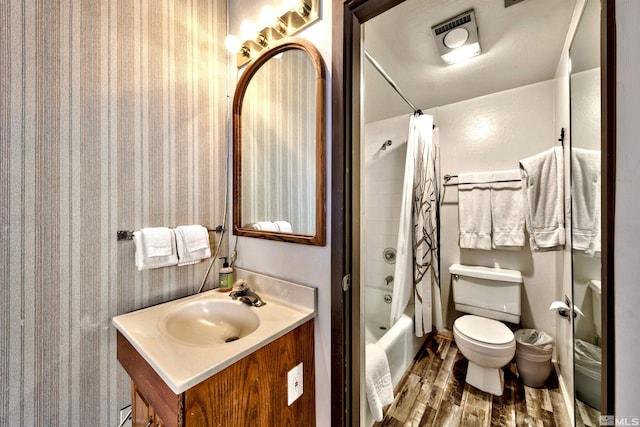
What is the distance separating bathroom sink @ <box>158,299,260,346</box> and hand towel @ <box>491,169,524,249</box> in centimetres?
210

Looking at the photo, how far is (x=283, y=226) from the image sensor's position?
116 centimetres

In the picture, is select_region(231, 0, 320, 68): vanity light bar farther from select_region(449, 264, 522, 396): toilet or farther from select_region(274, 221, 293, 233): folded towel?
select_region(449, 264, 522, 396): toilet

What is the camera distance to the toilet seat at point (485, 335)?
1571 millimetres

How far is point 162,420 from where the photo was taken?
70 centimetres

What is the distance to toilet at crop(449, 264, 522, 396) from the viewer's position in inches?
62.8

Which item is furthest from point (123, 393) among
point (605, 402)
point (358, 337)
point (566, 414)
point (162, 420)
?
point (566, 414)

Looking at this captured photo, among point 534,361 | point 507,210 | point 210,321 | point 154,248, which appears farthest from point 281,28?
point 534,361

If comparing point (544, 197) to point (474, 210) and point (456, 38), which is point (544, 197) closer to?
point (474, 210)

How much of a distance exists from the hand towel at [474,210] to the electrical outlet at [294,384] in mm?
1885

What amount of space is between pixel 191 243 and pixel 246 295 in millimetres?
368

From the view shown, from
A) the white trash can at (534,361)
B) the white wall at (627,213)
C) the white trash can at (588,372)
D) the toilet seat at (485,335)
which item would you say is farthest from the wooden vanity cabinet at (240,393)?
the white trash can at (534,361)

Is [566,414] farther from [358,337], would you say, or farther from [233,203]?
[233,203]

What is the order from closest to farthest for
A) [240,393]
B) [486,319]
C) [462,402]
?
[240,393], [462,402], [486,319]

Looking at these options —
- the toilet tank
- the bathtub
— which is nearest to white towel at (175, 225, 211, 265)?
the bathtub
